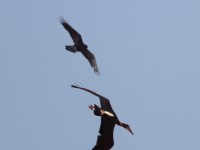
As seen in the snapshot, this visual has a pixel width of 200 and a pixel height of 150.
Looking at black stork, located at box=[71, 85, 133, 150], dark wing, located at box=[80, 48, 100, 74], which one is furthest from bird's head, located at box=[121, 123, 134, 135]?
dark wing, located at box=[80, 48, 100, 74]

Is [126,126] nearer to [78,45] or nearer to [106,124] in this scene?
[106,124]

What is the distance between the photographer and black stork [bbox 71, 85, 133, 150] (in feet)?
64.8

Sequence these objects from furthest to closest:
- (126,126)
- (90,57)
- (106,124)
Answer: (90,57), (126,126), (106,124)

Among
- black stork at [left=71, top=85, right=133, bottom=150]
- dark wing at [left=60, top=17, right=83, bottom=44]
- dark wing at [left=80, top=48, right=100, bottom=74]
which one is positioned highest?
dark wing at [left=60, top=17, right=83, bottom=44]

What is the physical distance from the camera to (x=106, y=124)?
66.3 feet

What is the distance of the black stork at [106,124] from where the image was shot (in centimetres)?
1977

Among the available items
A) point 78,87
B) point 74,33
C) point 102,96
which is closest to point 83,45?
point 74,33

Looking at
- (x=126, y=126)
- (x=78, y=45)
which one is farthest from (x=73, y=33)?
(x=126, y=126)

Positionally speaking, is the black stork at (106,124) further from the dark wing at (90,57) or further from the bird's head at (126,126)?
the dark wing at (90,57)

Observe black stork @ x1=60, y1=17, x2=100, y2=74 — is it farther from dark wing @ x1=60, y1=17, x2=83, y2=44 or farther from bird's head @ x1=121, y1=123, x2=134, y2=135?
bird's head @ x1=121, y1=123, x2=134, y2=135

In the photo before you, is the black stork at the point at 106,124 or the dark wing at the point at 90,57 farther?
the dark wing at the point at 90,57

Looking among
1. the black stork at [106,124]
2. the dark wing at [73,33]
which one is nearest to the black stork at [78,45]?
the dark wing at [73,33]

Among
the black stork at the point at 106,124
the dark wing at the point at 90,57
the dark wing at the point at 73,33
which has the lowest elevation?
the black stork at the point at 106,124

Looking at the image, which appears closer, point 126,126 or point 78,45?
point 126,126
